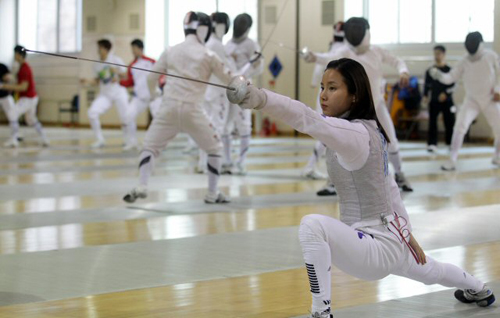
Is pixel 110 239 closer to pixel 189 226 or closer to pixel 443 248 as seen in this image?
pixel 189 226

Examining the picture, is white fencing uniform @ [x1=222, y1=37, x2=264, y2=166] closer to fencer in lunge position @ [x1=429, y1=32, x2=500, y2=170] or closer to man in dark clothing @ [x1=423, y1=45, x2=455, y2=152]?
fencer in lunge position @ [x1=429, y1=32, x2=500, y2=170]

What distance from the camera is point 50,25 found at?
2038 cm

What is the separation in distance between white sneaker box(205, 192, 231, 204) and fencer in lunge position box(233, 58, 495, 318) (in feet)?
11.2

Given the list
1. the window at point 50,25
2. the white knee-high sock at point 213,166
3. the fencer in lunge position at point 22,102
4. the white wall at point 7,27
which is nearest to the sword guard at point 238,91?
the white knee-high sock at point 213,166

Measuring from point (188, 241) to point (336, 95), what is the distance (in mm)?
2031

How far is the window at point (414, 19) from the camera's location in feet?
43.0

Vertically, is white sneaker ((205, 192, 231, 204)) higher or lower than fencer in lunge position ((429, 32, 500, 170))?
lower

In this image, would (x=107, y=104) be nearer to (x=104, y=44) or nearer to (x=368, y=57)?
(x=104, y=44)

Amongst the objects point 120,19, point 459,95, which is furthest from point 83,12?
point 459,95

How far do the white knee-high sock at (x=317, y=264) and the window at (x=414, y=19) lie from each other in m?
10.5

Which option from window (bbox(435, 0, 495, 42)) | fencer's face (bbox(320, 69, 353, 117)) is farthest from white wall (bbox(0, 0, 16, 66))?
fencer's face (bbox(320, 69, 353, 117))

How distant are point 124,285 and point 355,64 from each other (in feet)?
4.60

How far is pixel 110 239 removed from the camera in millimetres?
4586

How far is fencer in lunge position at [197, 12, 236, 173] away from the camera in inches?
329
